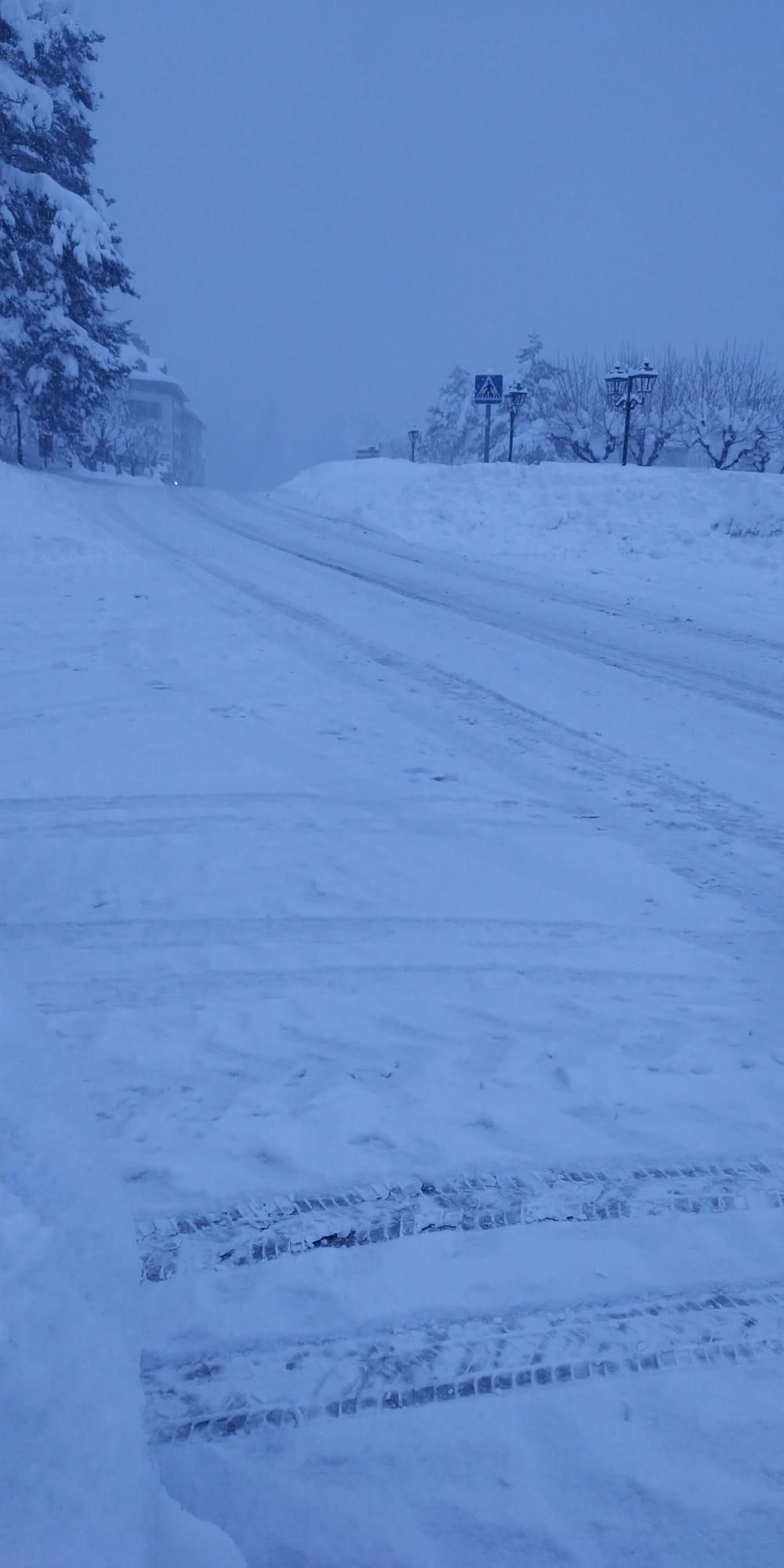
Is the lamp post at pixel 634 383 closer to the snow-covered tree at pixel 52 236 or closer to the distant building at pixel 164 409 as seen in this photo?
the snow-covered tree at pixel 52 236

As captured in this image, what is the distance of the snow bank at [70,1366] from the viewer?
5.14 ft

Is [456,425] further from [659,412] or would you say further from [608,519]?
[608,519]

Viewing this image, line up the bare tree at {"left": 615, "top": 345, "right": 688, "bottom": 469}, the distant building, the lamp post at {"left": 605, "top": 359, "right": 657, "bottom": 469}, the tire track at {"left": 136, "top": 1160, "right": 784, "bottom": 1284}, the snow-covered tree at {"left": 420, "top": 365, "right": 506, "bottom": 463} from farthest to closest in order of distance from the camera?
the distant building
the snow-covered tree at {"left": 420, "top": 365, "right": 506, "bottom": 463}
the bare tree at {"left": 615, "top": 345, "right": 688, "bottom": 469}
the lamp post at {"left": 605, "top": 359, "right": 657, "bottom": 469}
the tire track at {"left": 136, "top": 1160, "right": 784, "bottom": 1284}

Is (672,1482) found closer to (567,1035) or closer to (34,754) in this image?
(567,1035)

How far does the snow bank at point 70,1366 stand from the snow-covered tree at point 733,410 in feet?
107

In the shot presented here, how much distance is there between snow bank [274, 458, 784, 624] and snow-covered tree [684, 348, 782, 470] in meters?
12.2

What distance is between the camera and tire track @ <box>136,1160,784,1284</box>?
7.36 feet

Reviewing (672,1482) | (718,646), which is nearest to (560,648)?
(718,646)

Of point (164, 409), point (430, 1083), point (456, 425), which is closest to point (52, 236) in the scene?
point (430, 1083)

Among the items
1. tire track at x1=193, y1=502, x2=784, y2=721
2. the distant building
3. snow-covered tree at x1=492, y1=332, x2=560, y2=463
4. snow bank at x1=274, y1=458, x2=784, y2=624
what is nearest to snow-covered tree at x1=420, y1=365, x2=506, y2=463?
snow-covered tree at x1=492, y1=332, x2=560, y2=463

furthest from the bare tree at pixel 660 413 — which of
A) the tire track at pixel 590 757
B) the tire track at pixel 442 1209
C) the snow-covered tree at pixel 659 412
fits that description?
the tire track at pixel 442 1209

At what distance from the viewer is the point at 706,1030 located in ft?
9.87

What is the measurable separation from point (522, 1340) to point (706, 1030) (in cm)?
125

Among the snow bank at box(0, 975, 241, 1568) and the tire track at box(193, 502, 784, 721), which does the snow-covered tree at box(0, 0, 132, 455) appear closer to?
the tire track at box(193, 502, 784, 721)
